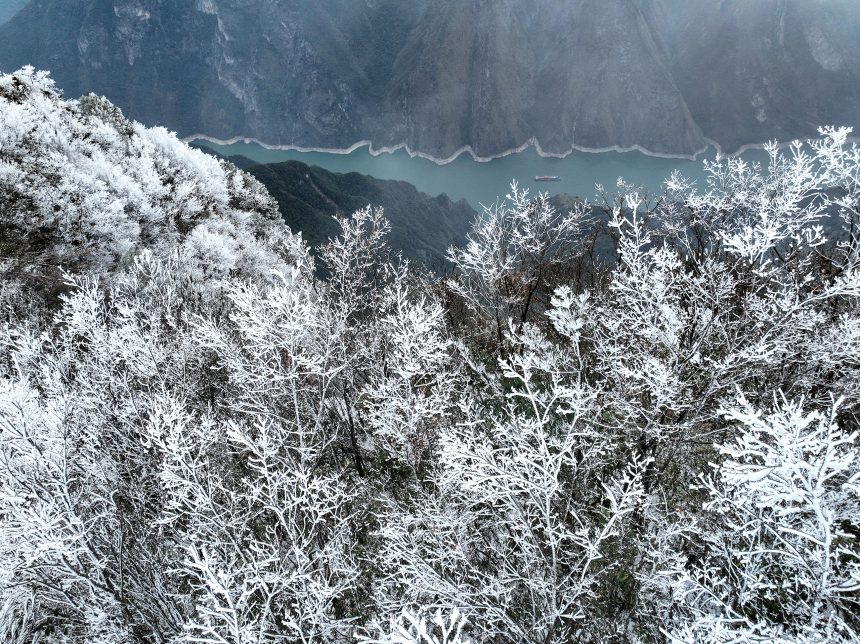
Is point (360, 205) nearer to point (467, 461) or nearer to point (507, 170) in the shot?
point (507, 170)

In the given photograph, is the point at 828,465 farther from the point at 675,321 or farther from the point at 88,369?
the point at 88,369

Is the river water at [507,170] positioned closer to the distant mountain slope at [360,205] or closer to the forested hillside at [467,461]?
the distant mountain slope at [360,205]

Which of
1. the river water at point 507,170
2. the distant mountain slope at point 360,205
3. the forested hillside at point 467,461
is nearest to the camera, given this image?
the forested hillside at point 467,461

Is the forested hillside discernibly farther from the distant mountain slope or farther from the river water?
the river water

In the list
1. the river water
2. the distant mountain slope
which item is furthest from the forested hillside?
the river water

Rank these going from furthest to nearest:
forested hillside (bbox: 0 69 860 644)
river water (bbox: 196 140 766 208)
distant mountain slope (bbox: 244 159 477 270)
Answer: river water (bbox: 196 140 766 208), distant mountain slope (bbox: 244 159 477 270), forested hillside (bbox: 0 69 860 644)

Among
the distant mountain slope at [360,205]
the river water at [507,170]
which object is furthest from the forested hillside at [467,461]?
the river water at [507,170]
